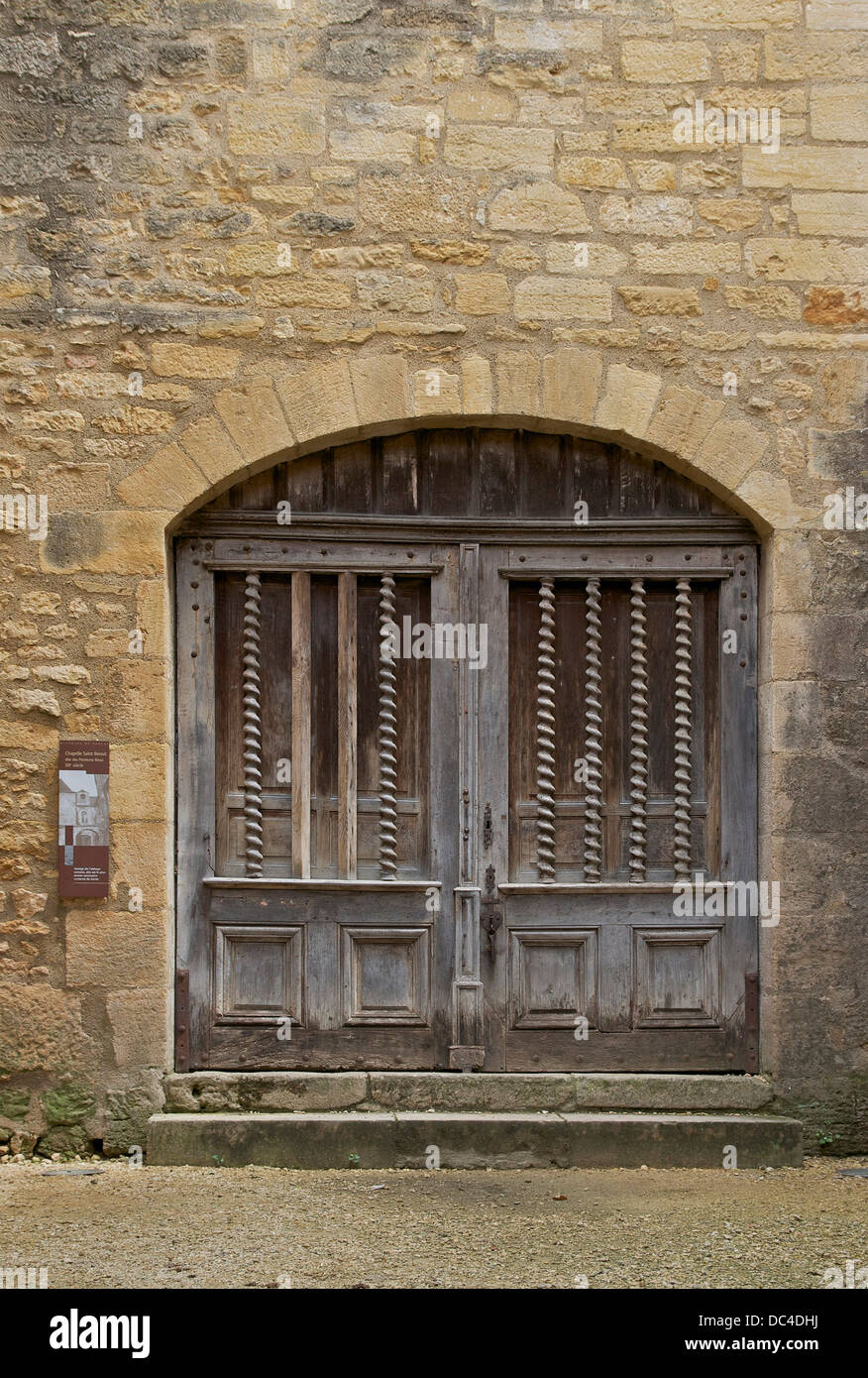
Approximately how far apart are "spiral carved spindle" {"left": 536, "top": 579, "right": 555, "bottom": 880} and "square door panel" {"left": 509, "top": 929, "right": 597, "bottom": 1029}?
0.24m

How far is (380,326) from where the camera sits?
4680 millimetres

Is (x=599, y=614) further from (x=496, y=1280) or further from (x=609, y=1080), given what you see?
(x=496, y=1280)

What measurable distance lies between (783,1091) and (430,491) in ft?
8.47

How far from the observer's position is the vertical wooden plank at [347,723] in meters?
4.78

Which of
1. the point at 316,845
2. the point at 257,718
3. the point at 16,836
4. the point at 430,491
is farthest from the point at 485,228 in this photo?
the point at 16,836

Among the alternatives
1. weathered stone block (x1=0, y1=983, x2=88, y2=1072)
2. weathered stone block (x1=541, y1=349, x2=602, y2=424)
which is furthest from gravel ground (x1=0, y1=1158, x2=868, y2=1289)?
weathered stone block (x1=541, y1=349, x2=602, y2=424)

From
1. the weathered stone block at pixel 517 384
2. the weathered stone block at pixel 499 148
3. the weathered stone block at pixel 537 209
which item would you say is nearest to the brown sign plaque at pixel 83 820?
the weathered stone block at pixel 517 384

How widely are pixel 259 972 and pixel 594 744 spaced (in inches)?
59.8

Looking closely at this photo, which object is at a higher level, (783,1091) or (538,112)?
(538,112)

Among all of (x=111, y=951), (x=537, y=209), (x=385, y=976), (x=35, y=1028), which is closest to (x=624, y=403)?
(x=537, y=209)

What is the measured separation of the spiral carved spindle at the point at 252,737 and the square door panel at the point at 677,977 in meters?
1.47

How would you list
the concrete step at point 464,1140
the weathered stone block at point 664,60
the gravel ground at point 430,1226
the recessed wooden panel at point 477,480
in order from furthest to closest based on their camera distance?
the recessed wooden panel at point 477,480, the weathered stone block at point 664,60, the concrete step at point 464,1140, the gravel ground at point 430,1226

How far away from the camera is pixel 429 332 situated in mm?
4684

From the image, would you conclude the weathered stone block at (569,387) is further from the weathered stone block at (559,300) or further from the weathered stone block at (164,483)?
the weathered stone block at (164,483)
